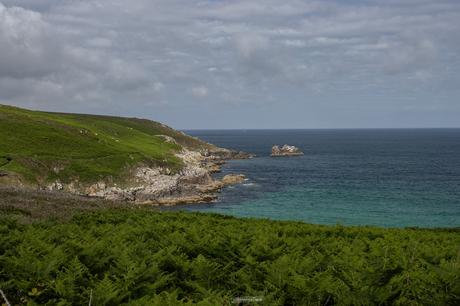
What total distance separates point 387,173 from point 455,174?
16.7 metres

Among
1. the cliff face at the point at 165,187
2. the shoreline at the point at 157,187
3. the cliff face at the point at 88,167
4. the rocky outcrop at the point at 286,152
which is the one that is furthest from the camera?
the rocky outcrop at the point at 286,152

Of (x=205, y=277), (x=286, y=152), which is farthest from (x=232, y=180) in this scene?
(x=205, y=277)

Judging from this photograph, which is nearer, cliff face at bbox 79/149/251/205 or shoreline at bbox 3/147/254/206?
shoreline at bbox 3/147/254/206

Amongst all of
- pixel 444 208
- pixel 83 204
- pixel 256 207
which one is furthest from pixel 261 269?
pixel 444 208

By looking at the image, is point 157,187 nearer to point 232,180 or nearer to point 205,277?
point 232,180

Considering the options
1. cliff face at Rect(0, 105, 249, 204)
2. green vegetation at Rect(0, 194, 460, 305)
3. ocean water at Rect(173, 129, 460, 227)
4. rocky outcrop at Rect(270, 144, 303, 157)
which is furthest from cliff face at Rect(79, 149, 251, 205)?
rocky outcrop at Rect(270, 144, 303, 157)

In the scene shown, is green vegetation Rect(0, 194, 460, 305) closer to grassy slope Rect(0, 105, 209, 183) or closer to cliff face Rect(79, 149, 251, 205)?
cliff face Rect(79, 149, 251, 205)

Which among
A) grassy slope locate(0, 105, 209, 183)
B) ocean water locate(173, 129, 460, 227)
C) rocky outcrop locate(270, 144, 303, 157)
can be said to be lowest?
ocean water locate(173, 129, 460, 227)

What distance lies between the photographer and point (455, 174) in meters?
116

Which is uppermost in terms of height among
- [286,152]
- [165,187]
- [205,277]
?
[205,277]

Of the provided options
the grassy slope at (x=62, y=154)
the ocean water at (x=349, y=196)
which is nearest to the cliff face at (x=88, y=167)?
the grassy slope at (x=62, y=154)

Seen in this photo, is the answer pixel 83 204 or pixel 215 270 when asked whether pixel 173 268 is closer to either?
pixel 215 270

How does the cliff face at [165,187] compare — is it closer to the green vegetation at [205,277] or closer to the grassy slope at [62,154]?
the grassy slope at [62,154]

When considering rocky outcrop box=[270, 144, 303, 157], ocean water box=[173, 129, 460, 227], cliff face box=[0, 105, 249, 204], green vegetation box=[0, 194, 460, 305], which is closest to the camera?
green vegetation box=[0, 194, 460, 305]
